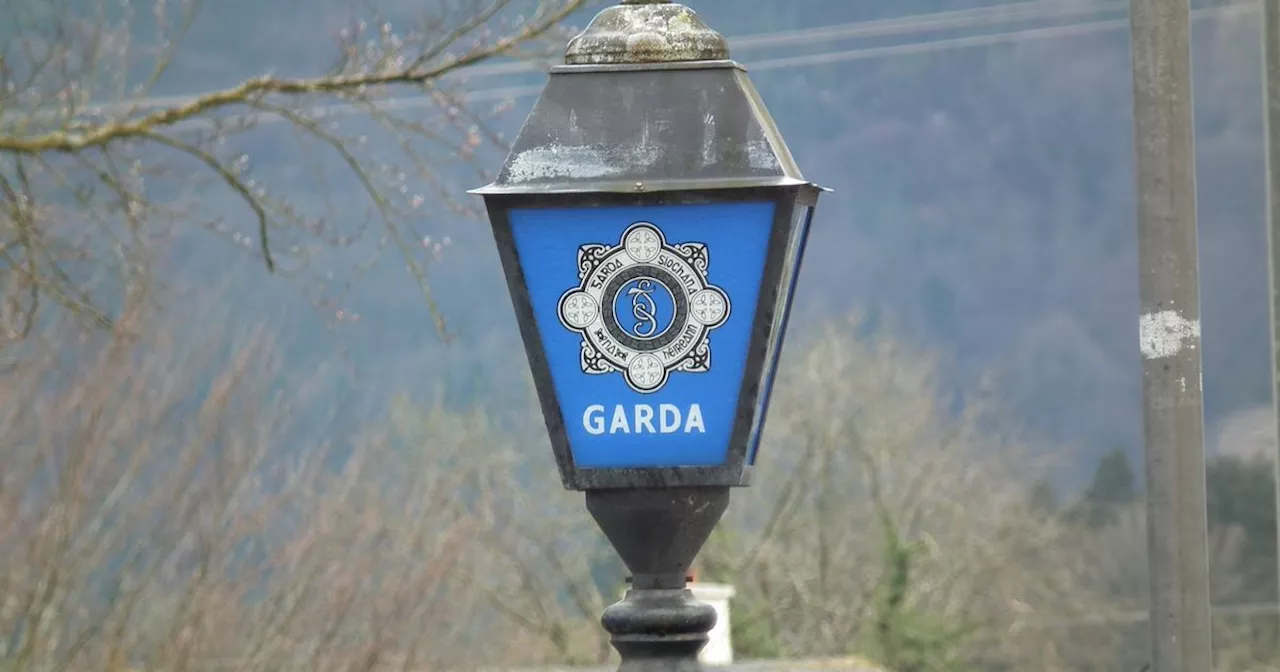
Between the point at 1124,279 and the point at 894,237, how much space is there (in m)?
3.65

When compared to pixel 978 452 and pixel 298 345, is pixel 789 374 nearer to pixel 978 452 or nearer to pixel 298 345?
pixel 978 452

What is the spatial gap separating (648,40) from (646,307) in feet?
1.56

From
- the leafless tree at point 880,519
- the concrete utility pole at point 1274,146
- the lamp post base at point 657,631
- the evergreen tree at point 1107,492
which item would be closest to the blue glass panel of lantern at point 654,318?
the lamp post base at point 657,631

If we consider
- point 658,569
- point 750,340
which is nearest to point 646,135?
point 750,340

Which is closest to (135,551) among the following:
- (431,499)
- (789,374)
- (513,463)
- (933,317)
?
(431,499)

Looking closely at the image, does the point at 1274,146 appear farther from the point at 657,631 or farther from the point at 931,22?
the point at 931,22

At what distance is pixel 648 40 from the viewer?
348 centimetres

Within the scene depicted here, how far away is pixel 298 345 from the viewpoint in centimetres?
2862

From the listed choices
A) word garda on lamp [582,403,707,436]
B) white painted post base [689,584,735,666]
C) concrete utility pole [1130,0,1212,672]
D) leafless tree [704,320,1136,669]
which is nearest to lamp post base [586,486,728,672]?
word garda on lamp [582,403,707,436]

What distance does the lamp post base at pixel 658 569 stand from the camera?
11.1 ft

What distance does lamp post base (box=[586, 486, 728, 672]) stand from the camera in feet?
11.1

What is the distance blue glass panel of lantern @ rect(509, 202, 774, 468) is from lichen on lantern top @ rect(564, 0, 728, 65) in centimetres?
28

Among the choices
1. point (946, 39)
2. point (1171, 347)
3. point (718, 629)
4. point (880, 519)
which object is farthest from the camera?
point (946, 39)

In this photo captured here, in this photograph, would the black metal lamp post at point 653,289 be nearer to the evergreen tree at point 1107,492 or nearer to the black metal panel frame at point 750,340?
the black metal panel frame at point 750,340
